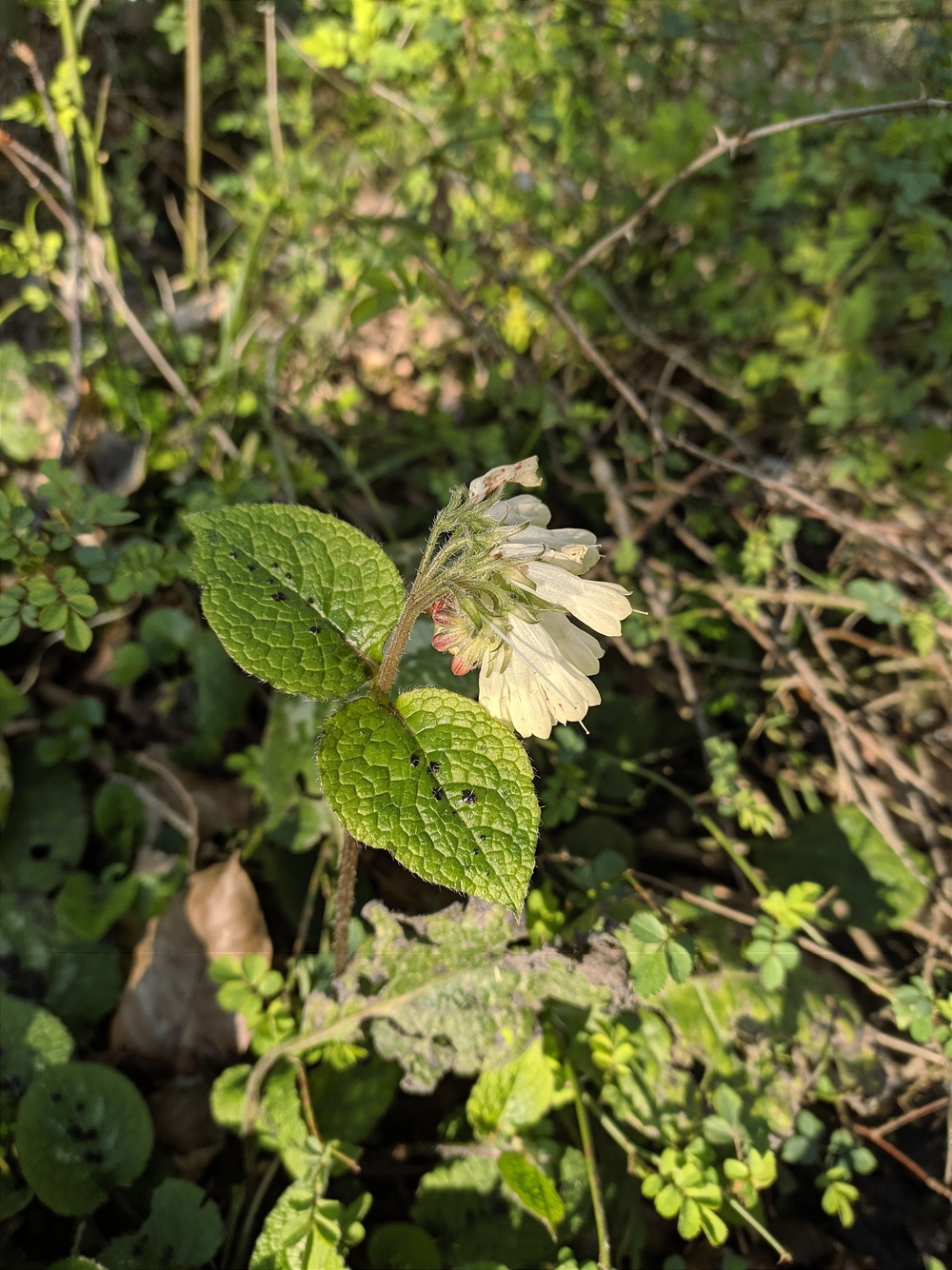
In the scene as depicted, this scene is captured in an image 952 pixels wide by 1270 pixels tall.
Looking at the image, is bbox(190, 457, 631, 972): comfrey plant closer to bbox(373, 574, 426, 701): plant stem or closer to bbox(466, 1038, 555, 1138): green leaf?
bbox(373, 574, 426, 701): plant stem

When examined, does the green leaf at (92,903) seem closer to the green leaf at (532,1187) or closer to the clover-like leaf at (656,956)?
the green leaf at (532,1187)

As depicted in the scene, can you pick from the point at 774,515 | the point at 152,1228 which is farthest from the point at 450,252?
the point at 152,1228

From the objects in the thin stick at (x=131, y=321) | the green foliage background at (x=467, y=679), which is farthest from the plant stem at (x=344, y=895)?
the thin stick at (x=131, y=321)

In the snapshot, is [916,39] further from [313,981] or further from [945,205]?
[313,981]

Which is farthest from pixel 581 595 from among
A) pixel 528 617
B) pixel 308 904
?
pixel 308 904

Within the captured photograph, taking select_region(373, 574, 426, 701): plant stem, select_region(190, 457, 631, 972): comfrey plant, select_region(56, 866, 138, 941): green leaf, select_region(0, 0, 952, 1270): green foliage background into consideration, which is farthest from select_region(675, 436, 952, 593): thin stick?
select_region(56, 866, 138, 941): green leaf
